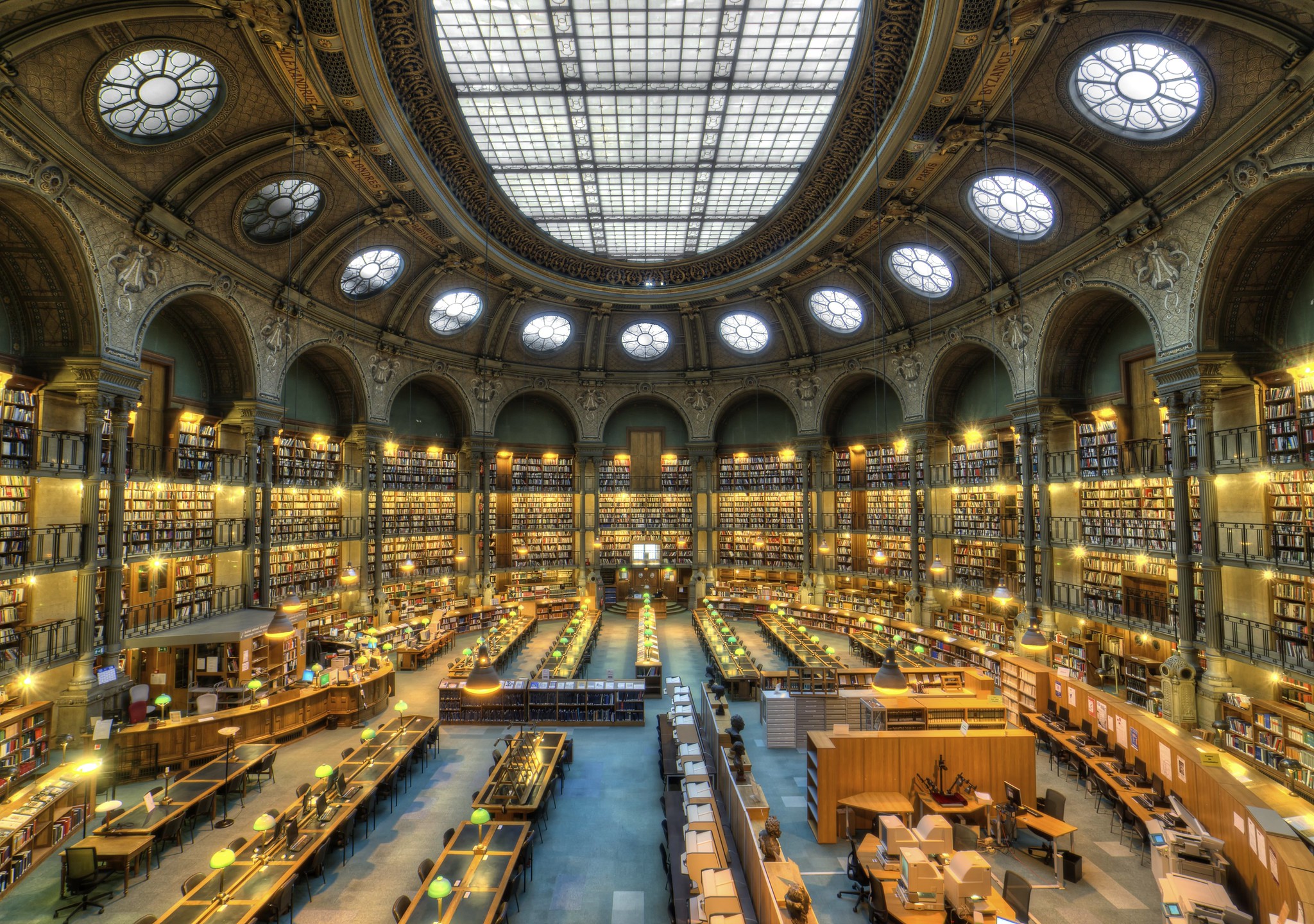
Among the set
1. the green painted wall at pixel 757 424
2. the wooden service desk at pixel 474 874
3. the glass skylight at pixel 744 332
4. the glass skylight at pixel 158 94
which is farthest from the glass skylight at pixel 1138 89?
the green painted wall at pixel 757 424

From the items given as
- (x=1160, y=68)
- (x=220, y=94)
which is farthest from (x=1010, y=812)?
(x=220, y=94)

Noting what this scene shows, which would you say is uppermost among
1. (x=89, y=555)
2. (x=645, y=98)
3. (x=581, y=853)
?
(x=645, y=98)

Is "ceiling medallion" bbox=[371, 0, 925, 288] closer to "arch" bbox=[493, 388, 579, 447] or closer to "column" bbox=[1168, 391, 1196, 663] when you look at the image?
"arch" bbox=[493, 388, 579, 447]

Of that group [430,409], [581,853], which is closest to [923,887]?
[581,853]

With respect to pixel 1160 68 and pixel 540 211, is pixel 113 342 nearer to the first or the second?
pixel 540 211

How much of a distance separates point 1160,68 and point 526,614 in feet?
71.2

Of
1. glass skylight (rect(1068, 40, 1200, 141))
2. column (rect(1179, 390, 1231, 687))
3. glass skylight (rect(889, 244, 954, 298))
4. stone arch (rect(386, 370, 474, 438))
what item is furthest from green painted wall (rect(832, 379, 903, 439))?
stone arch (rect(386, 370, 474, 438))

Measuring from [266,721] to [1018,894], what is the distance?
42.2 ft

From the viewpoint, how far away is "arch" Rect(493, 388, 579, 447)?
27234 millimetres

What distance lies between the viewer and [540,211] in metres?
19.5

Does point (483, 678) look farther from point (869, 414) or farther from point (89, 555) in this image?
point (869, 414)

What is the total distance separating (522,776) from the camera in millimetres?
9742

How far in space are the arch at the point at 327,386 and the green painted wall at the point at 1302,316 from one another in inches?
907

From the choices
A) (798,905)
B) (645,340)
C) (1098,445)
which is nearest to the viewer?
(798,905)
